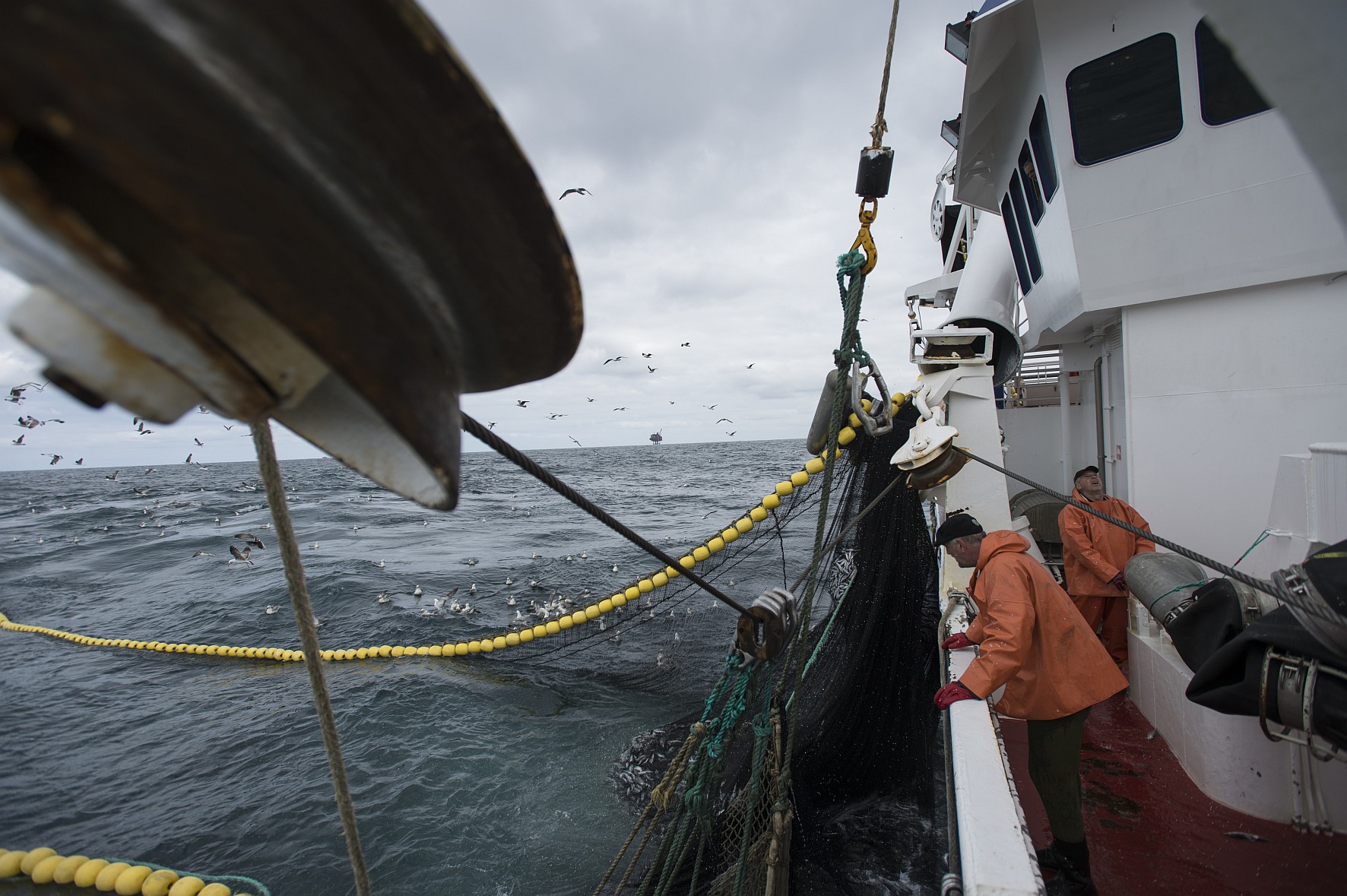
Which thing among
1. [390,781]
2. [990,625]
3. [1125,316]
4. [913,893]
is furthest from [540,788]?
[1125,316]

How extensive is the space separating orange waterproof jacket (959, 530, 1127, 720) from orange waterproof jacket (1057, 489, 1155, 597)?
1911mm

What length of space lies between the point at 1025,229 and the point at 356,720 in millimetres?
8629

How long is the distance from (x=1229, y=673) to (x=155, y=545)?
22.1 m

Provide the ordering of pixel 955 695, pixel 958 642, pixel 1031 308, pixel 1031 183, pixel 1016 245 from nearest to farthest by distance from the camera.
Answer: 1. pixel 955 695
2. pixel 958 642
3. pixel 1031 183
4. pixel 1031 308
5. pixel 1016 245

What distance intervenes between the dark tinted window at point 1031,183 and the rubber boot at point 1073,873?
547 cm

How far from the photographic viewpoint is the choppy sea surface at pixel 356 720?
427 cm

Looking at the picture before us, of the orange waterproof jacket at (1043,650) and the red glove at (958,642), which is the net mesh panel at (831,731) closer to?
the red glove at (958,642)

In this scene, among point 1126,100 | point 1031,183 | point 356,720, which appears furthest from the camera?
point 1031,183

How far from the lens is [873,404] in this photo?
127 inches

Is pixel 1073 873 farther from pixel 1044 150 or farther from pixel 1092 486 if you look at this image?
pixel 1044 150

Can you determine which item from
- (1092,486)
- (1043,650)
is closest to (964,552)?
(1043,650)

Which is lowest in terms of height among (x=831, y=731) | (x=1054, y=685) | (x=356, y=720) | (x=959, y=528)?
(x=356, y=720)

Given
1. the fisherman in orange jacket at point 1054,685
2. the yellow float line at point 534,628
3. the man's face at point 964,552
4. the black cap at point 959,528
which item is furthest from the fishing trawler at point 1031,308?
the yellow float line at point 534,628

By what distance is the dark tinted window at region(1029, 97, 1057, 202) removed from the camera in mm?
5316
